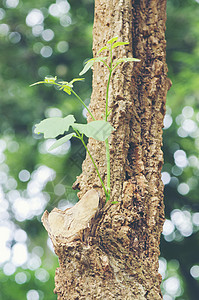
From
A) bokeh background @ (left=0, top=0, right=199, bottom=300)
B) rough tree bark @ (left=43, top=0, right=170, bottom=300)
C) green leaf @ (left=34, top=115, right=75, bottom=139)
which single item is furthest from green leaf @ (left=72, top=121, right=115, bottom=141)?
bokeh background @ (left=0, top=0, right=199, bottom=300)

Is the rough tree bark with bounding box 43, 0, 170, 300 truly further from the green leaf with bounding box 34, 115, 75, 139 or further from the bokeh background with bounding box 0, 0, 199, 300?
the bokeh background with bounding box 0, 0, 199, 300

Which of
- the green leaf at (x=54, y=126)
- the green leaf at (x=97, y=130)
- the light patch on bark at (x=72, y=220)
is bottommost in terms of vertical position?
the light patch on bark at (x=72, y=220)

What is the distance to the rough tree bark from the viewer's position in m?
1.05

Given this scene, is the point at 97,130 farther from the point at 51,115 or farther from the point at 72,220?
the point at 51,115

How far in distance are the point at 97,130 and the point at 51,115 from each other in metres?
3.62

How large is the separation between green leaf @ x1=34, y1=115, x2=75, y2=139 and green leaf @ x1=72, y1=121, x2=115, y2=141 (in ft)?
0.08

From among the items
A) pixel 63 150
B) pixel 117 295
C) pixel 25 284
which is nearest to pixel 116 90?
pixel 117 295

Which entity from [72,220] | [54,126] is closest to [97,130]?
[54,126]

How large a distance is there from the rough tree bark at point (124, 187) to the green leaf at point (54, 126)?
189 millimetres

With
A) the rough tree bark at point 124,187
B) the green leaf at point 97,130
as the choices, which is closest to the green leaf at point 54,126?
the green leaf at point 97,130

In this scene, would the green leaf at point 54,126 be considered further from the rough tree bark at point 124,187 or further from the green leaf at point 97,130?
the rough tree bark at point 124,187

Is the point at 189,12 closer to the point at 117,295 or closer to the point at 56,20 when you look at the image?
the point at 56,20

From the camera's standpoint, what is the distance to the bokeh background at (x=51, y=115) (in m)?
4.31

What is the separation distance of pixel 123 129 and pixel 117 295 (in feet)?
1.57
